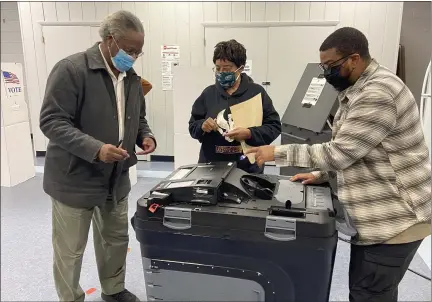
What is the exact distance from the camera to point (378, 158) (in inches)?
41.4

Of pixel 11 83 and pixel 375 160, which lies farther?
pixel 11 83

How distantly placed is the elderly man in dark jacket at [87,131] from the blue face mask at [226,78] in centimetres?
38

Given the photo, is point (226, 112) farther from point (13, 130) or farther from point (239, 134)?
point (13, 130)

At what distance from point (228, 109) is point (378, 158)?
76 cm

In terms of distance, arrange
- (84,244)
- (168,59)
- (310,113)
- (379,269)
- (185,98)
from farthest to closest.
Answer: (168,59) → (185,98) → (310,113) → (84,244) → (379,269)

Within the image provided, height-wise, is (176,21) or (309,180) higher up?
(176,21)

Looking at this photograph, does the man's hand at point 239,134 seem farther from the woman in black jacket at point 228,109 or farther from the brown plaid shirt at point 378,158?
the brown plaid shirt at point 378,158

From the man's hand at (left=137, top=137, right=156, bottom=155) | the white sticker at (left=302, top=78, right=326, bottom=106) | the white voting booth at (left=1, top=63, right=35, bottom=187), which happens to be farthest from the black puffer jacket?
the white voting booth at (left=1, top=63, right=35, bottom=187)

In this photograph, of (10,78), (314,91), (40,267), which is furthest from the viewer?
(10,78)

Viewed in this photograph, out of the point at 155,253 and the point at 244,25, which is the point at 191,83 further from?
the point at 155,253

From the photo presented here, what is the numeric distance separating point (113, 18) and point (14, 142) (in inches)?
121

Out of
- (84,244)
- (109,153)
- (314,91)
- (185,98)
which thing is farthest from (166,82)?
(109,153)

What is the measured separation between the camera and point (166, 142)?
15.8 ft

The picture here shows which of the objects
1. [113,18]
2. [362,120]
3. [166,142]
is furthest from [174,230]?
[166,142]
